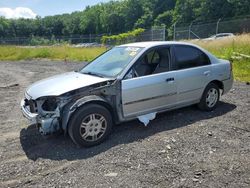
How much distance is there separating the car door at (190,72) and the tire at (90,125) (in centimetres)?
173

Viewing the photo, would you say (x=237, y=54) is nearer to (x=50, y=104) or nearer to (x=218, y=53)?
(x=218, y=53)

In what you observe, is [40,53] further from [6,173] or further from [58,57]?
[6,173]

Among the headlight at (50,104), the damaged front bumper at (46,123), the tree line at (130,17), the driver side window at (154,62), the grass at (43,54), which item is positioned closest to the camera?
the damaged front bumper at (46,123)

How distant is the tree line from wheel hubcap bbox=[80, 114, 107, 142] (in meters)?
60.6

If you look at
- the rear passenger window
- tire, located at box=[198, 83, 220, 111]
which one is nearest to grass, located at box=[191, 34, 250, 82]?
tire, located at box=[198, 83, 220, 111]

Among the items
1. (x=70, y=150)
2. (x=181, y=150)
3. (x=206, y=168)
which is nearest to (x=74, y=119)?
(x=70, y=150)

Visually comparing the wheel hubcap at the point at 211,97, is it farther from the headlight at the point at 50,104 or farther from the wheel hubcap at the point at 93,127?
the headlight at the point at 50,104

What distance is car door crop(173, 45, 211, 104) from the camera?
6.21 metres

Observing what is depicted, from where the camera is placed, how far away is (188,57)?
650cm

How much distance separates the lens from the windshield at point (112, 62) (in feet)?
18.8

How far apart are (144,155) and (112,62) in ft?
6.84

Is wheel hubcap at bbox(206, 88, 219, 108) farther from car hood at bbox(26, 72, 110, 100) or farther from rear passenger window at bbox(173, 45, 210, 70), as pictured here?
car hood at bbox(26, 72, 110, 100)

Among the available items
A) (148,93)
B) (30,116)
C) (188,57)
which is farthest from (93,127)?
(188,57)

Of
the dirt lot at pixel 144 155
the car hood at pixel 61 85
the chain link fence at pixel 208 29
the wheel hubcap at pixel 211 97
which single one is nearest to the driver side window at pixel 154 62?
the car hood at pixel 61 85
